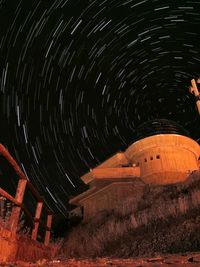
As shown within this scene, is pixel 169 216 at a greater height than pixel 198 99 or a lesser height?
lesser

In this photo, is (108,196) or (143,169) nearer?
(108,196)

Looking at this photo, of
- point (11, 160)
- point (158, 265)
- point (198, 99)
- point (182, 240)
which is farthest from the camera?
point (198, 99)

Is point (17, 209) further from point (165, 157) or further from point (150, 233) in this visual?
point (165, 157)

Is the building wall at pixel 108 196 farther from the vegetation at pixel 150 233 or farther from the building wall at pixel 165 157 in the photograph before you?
the vegetation at pixel 150 233

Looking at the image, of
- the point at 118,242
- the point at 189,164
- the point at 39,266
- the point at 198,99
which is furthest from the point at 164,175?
the point at 39,266

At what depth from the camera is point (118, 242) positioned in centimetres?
1177

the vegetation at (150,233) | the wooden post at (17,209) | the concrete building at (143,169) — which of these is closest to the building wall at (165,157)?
the concrete building at (143,169)

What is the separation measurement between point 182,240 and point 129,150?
22.6 metres

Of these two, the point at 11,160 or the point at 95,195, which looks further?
the point at 95,195

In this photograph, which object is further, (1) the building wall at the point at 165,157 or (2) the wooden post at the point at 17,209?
(1) the building wall at the point at 165,157

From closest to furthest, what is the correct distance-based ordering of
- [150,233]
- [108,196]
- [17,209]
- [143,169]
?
[17,209] < [150,233] < [108,196] < [143,169]

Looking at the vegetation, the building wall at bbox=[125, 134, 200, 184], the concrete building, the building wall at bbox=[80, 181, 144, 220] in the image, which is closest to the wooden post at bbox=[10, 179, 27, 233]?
the vegetation

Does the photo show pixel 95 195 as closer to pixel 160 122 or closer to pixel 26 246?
pixel 160 122

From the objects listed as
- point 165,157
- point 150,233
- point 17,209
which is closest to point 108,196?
point 165,157
